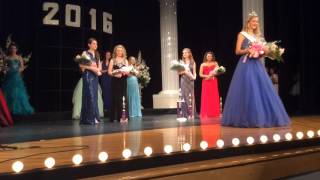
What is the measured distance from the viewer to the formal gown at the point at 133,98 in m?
11.6

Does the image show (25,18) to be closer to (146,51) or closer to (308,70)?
(146,51)

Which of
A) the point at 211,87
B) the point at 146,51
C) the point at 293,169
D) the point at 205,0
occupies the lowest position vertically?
the point at 293,169

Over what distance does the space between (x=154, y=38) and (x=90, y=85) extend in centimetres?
740

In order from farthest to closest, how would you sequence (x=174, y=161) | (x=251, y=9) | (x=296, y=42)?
(x=296, y=42) → (x=251, y=9) → (x=174, y=161)

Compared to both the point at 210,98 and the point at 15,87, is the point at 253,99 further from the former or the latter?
the point at 15,87

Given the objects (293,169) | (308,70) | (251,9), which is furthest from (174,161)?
(308,70)

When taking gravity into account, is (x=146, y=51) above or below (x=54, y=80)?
above

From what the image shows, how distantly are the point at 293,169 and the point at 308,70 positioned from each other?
350 inches

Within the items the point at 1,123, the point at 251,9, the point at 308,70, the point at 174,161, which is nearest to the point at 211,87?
the point at 251,9

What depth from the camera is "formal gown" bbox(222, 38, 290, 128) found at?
6.12 meters

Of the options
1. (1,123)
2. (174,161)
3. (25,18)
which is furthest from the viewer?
(25,18)

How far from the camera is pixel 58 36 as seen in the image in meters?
12.0

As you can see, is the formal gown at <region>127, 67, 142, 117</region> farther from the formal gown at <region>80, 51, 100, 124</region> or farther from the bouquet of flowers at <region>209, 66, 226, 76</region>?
the formal gown at <region>80, 51, 100, 124</region>

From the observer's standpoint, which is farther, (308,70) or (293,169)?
(308,70)
